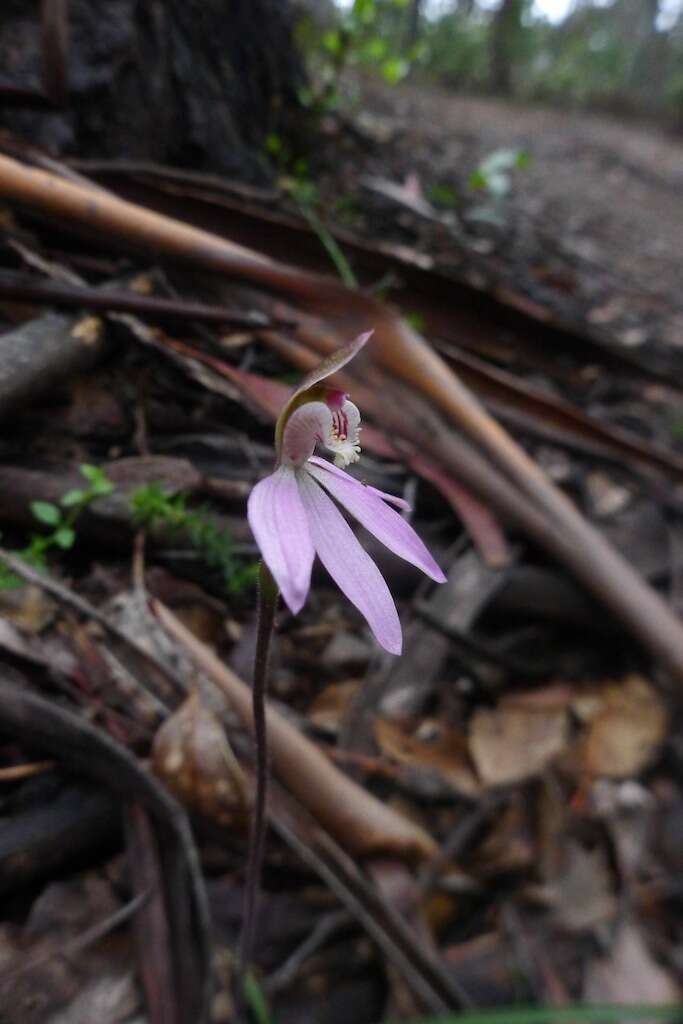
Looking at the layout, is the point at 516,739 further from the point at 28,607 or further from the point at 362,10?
the point at 362,10

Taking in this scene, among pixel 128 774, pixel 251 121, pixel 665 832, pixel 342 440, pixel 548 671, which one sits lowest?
pixel 665 832

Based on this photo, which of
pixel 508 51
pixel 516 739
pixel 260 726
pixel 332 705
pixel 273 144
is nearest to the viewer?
pixel 260 726

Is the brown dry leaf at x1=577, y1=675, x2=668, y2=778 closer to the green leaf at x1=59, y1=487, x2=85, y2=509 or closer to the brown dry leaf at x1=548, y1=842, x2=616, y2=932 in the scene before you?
the brown dry leaf at x1=548, y1=842, x2=616, y2=932

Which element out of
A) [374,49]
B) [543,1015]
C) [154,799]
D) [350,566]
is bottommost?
[543,1015]

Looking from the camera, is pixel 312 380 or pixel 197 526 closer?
pixel 312 380

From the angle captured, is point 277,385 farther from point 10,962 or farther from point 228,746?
point 10,962

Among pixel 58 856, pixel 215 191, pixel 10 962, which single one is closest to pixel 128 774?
pixel 58 856

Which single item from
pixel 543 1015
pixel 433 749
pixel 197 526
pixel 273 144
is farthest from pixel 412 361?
pixel 273 144

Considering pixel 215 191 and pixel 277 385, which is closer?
pixel 277 385
